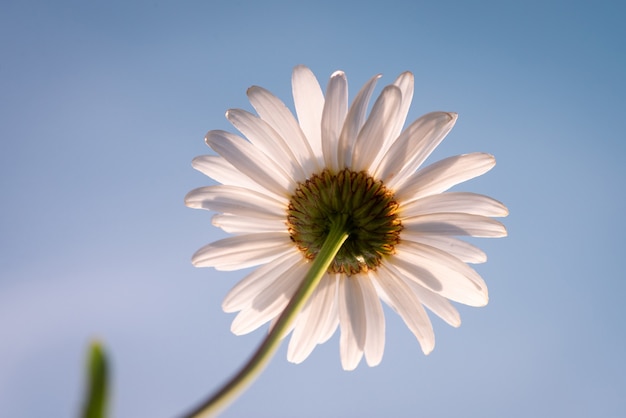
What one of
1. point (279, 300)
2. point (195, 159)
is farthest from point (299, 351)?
point (195, 159)

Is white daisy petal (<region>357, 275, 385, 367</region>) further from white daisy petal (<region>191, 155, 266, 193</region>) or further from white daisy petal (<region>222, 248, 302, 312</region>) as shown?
white daisy petal (<region>191, 155, 266, 193</region>)

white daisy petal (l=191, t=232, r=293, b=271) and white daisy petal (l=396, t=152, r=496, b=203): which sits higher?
white daisy petal (l=396, t=152, r=496, b=203)

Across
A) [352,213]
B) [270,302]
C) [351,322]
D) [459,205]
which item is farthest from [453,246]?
[270,302]

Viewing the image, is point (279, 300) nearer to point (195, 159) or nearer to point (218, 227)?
point (218, 227)

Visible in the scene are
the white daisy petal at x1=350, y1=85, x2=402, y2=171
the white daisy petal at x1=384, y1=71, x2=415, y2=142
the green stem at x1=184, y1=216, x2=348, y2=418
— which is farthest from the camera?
the white daisy petal at x1=384, y1=71, x2=415, y2=142

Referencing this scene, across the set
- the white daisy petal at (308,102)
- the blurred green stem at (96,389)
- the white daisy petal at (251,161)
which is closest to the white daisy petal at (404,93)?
the white daisy petal at (308,102)

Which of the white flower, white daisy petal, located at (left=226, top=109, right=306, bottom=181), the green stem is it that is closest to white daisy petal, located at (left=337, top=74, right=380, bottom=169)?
the white flower
